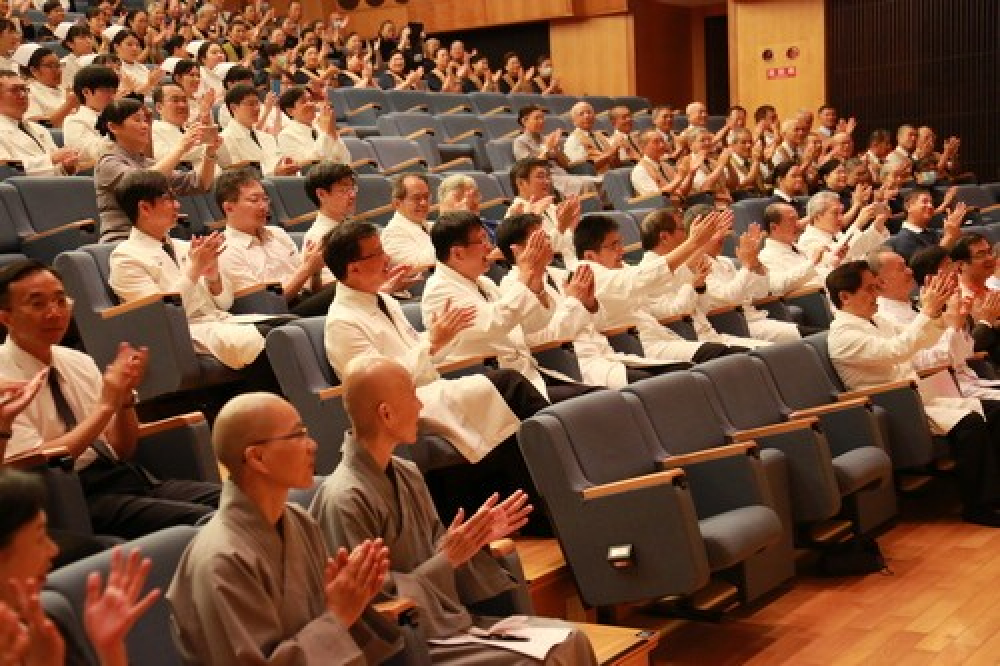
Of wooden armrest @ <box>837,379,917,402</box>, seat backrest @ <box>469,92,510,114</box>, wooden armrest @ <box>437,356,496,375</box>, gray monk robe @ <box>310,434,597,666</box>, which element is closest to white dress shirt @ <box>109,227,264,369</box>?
wooden armrest @ <box>437,356,496,375</box>

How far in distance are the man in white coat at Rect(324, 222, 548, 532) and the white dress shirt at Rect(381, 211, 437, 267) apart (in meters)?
0.68

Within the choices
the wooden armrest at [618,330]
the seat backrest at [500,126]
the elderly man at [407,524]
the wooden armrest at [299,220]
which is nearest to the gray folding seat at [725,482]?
the wooden armrest at [618,330]

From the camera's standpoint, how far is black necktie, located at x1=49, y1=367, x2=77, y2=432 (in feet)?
5.72

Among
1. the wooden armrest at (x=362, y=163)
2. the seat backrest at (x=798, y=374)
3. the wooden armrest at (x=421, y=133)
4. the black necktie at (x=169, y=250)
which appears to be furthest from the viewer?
the wooden armrest at (x=421, y=133)

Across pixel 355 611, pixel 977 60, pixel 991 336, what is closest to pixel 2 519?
pixel 355 611

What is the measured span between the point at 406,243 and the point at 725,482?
1.13 m

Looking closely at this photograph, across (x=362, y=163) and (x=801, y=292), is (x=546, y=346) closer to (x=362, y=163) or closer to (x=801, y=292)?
(x=801, y=292)

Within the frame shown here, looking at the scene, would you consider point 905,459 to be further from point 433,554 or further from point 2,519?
point 2,519

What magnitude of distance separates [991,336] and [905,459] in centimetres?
68

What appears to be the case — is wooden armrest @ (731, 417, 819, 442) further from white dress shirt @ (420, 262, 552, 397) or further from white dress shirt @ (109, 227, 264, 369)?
white dress shirt @ (109, 227, 264, 369)

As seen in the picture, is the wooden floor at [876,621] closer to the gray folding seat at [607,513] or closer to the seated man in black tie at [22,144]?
the gray folding seat at [607,513]

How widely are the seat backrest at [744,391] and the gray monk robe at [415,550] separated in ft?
2.96

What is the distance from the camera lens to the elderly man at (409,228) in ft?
9.63

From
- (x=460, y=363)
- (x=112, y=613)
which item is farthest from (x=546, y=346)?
(x=112, y=613)
